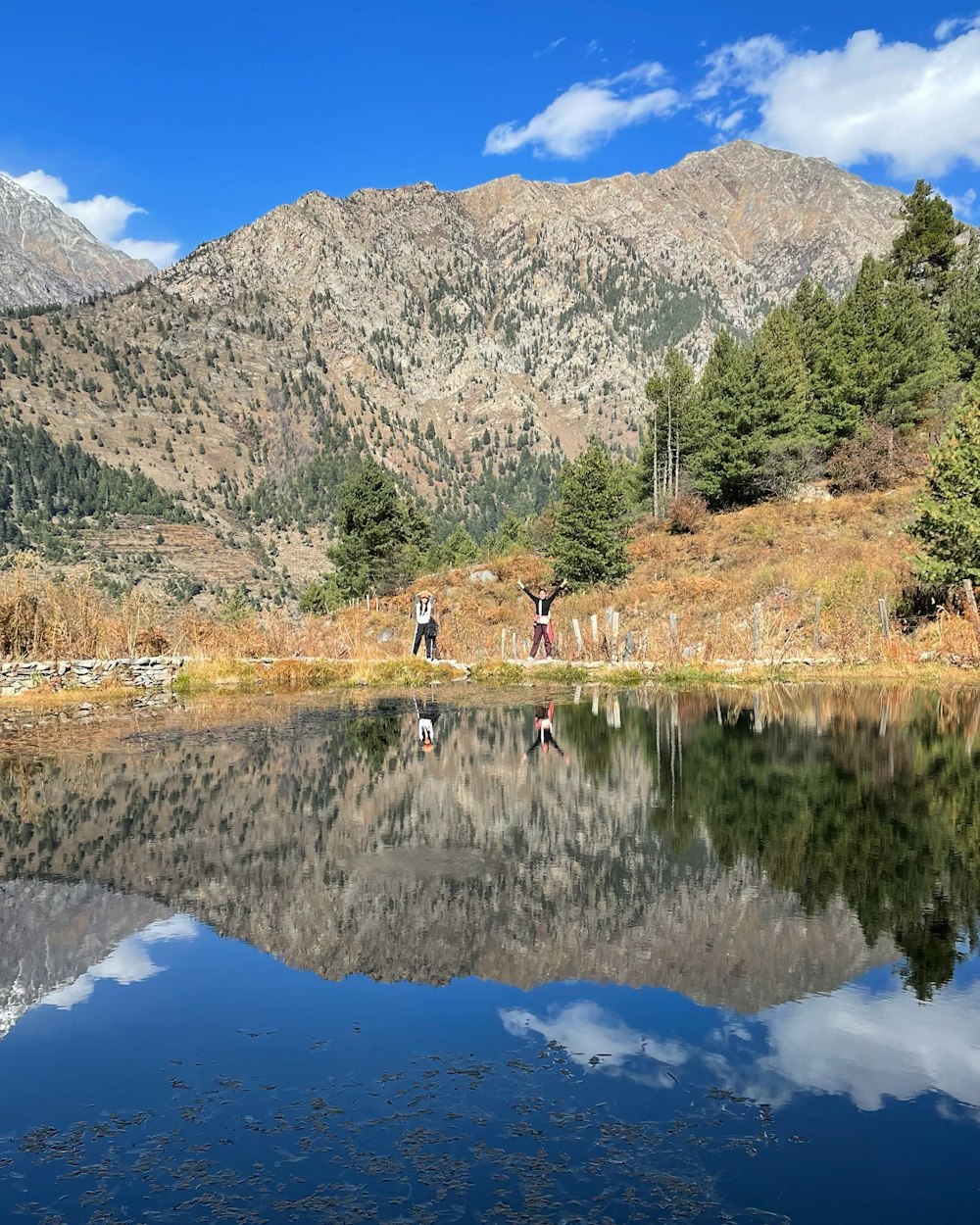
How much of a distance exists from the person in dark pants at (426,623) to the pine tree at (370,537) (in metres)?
35.3

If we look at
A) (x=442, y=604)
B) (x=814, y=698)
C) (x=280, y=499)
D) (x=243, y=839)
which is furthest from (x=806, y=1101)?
(x=280, y=499)

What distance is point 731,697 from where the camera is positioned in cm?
2256

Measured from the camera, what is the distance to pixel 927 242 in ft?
242

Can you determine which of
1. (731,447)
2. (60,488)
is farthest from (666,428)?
(60,488)

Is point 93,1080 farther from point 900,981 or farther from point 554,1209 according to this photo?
point 900,981

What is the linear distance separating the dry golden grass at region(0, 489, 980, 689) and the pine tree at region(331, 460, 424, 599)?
30.9 feet

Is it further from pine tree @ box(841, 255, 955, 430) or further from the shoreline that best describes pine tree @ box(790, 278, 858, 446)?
the shoreline

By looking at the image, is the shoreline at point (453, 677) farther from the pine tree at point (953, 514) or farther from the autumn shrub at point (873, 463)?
the autumn shrub at point (873, 463)

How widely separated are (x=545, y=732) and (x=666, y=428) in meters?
67.2

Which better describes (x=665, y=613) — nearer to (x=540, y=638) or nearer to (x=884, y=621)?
(x=540, y=638)

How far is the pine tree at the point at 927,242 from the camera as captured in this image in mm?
73250

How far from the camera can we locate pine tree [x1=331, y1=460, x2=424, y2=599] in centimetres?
6562

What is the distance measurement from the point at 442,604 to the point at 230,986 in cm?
4341

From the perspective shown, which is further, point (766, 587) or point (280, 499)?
point (280, 499)
